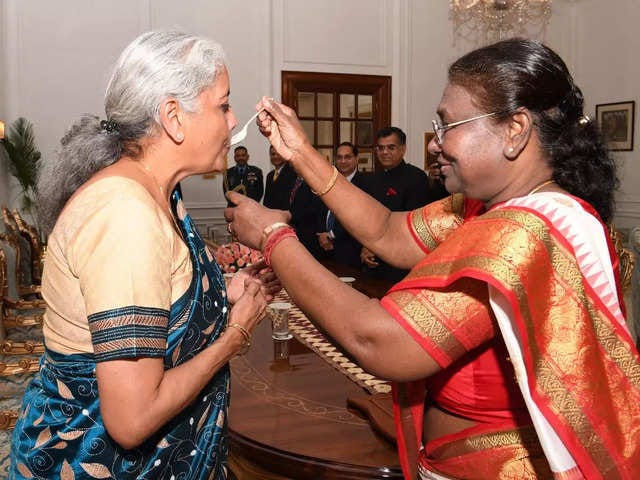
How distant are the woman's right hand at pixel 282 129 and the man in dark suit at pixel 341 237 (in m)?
3.56

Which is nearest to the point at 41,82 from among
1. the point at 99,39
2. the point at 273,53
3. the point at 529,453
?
the point at 99,39

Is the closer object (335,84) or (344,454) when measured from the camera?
(344,454)

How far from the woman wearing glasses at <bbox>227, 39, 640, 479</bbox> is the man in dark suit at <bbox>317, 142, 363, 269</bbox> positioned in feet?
13.2

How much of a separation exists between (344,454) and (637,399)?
0.77 meters

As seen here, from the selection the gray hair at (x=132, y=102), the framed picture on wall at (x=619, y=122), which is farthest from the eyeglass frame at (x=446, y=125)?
the framed picture on wall at (x=619, y=122)

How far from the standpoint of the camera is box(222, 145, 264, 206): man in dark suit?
26.0 ft

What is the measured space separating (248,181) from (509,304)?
22.7 feet

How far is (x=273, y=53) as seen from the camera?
8.40 meters

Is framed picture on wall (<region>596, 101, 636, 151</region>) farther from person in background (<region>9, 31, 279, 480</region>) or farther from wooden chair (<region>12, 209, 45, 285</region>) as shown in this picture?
person in background (<region>9, 31, 279, 480</region>)

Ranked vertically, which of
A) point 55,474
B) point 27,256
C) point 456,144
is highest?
point 456,144

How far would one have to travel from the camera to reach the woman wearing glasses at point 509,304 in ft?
3.76

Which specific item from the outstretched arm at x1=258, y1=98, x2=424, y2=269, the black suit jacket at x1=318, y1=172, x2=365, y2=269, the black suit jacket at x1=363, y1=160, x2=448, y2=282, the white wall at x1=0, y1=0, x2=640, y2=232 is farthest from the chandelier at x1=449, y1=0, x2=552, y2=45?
the outstretched arm at x1=258, y1=98, x2=424, y2=269

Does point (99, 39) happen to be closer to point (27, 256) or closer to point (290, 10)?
point (290, 10)

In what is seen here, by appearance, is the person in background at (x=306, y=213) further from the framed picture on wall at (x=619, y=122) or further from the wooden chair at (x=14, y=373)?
the framed picture on wall at (x=619, y=122)
